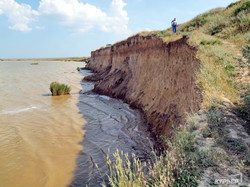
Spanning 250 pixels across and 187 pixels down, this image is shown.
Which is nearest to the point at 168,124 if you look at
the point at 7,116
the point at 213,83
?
the point at 213,83

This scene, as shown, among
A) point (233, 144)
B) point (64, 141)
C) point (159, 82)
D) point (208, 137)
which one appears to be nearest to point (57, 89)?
point (159, 82)

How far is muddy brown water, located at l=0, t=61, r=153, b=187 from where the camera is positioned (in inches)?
216

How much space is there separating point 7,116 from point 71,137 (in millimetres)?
5097

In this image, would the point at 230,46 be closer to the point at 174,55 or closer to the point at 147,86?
the point at 174,55

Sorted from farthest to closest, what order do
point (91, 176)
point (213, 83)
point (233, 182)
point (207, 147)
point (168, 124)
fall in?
point (168, 124) → point (213, 83) → point (91, 176) → point (207, 147) → point (233, 182)

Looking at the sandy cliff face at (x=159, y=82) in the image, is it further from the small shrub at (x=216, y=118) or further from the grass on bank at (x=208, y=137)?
the small shrub at (x=216, y=118)

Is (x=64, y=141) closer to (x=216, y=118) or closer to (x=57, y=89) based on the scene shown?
(x=216, y=118)

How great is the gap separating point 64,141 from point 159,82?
5.51 metres

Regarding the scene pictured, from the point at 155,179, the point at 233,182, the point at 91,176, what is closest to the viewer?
the point at 233,182

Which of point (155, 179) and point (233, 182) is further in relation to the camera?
point (155, 179)

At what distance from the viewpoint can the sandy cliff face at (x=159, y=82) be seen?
7.13m

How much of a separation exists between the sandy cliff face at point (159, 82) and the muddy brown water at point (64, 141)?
2.75 feet

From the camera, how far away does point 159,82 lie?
1069 centimetres

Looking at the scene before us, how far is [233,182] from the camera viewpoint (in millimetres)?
2715
